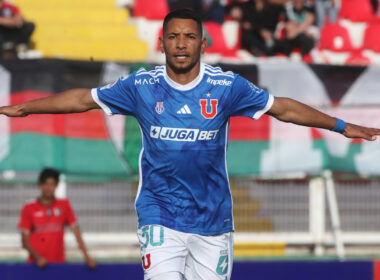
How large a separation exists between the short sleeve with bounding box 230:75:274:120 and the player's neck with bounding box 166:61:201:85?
0.86 feet

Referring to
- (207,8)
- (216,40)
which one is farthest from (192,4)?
(216,40)

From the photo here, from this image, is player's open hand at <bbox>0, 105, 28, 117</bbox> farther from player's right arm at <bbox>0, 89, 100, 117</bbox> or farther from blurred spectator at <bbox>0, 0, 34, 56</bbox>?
blurred spectator at <bbox>0, 0, 34, 56</bbox>

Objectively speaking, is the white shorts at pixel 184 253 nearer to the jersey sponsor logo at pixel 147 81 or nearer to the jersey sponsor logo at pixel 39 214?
the jersey sponsor logo at pixel 147 81

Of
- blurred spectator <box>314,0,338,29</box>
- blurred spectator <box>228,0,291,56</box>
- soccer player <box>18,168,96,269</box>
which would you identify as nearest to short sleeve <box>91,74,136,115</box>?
soccer player <box>18,168,96,269</box>

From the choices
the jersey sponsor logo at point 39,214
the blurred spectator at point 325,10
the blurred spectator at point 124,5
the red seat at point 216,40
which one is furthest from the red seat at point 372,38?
the jersey sponsor logo at point 39,214

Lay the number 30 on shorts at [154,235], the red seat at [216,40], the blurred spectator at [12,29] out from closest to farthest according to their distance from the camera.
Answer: the number 30 on shorts at [154,235] → the blurred spectator at [12,29] → the red seat at [216,40]

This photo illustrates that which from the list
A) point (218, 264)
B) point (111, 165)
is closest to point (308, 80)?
point (111, 165)

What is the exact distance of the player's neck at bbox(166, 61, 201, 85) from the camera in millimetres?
4789

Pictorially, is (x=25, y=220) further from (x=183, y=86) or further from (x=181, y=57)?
(x=181, y=57)

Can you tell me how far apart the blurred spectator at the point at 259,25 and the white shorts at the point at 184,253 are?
24.0 ft

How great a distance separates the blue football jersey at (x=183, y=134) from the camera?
4770mm

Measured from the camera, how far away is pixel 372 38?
41.1 feet

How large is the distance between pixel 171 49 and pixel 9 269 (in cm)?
402

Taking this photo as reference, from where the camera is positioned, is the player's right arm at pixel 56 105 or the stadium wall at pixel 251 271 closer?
the player's right arm at pixel 56 105
